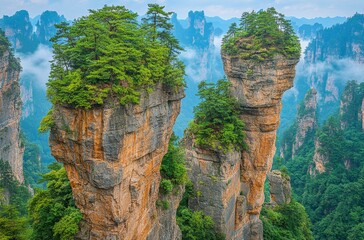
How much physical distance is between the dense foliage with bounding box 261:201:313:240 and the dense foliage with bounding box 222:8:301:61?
564 inches

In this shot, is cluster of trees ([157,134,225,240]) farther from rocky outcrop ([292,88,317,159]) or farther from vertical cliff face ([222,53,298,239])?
rocky outcrop ([292,88,317,159])

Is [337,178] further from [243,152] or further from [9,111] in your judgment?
[9,111]

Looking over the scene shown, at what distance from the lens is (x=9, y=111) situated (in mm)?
50250

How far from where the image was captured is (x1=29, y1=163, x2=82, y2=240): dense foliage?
17281mm

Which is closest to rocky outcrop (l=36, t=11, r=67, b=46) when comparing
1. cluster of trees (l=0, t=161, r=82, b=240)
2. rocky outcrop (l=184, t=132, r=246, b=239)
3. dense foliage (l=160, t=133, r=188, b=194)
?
rocky outcrop (l=184, t=132, r=246, b=239)

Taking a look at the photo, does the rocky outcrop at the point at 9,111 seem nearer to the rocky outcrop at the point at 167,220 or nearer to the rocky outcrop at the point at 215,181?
the rocky outcrop at the point at 215,181

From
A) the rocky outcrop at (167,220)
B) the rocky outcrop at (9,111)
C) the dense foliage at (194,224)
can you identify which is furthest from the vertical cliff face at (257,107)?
the rocky outcrop at (9,111)

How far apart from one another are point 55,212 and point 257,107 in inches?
592

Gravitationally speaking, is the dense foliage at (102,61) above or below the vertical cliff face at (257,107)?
above

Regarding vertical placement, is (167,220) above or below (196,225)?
above

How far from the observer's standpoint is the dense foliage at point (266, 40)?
2553 cm

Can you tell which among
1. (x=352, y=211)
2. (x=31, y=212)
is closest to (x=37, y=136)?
(x=352, y=211)

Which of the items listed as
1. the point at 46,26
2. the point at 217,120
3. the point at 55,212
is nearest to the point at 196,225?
the point at 217,120

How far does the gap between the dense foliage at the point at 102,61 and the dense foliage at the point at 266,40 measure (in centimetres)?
1015
